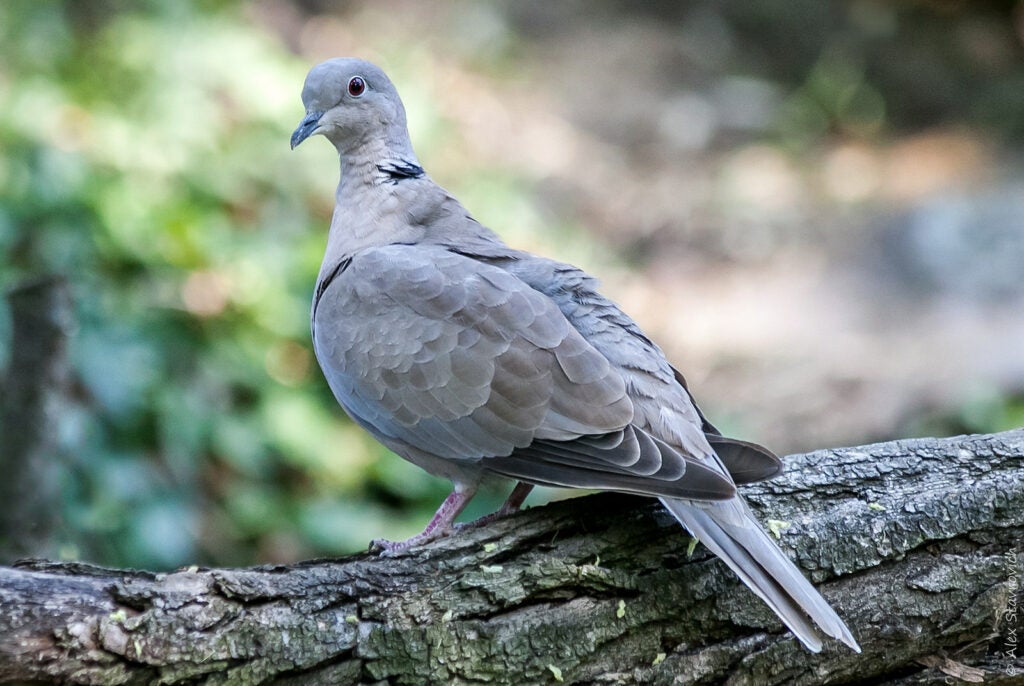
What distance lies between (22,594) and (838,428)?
5545 mm

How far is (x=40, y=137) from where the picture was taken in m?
6.16

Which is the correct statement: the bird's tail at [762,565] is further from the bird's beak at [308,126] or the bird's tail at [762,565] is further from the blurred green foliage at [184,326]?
the blurred green foliage at [184,326]

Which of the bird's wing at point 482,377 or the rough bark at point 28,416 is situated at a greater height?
the rough bark at point 28,416

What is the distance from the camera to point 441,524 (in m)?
3.12

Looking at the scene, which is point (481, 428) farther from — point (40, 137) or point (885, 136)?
point (885, 136)

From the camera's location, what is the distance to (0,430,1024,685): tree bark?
2.29m

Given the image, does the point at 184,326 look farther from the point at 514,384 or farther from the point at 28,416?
the point at 514,384

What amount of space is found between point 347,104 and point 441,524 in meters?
1.62

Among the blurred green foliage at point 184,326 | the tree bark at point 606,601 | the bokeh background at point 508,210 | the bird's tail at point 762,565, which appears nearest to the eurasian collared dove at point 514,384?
the bird's tail at point 762,565

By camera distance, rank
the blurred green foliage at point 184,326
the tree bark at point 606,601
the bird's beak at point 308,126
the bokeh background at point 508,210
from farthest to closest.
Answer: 1. the bokeh background at point 508,210
2. the blurred green foliage at point 184,326
3. the bird's beak at point 308,126
4. the tree bark at point 606,601

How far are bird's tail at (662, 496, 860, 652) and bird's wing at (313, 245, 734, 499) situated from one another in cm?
11

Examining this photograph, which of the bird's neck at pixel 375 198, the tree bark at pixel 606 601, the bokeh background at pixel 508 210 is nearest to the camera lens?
the tree bark at pixel 606 601

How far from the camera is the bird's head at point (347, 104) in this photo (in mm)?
3871

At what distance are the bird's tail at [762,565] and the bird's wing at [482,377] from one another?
0.11 m
